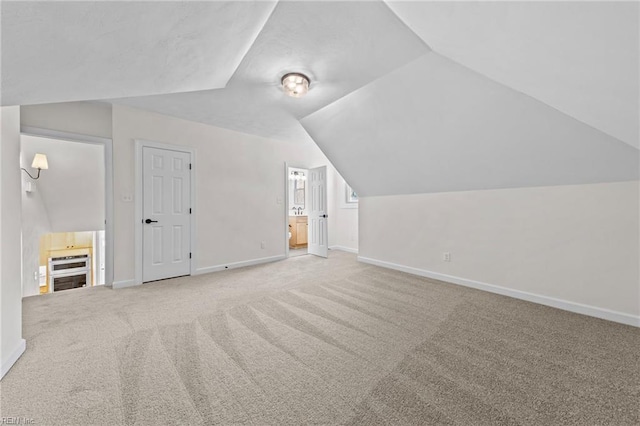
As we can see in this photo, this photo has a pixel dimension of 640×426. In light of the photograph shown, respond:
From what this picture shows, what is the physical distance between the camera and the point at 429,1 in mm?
1496

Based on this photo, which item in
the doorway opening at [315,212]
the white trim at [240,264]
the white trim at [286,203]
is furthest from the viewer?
the doorway opening at [315,212]

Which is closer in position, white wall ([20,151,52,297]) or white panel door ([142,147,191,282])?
white panel door ([142,147,191,282])

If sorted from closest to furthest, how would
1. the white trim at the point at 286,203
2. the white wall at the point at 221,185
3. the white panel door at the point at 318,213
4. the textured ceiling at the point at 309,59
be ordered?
the textured ceiling at the point at 309,59 → the white wall at the point at 221,185 → the white trim at the point at 286,203 → the white panel door at the point at 318,213

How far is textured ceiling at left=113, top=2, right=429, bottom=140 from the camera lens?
5.98ft

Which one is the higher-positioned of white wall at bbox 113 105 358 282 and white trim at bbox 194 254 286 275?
white wall at bbox 113 105 358 282

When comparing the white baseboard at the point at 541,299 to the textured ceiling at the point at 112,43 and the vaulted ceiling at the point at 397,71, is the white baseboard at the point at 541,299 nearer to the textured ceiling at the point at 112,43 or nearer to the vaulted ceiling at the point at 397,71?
the vaulted ceiling at the point at 397,71

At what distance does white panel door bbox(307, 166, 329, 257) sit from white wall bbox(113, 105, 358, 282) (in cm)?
46

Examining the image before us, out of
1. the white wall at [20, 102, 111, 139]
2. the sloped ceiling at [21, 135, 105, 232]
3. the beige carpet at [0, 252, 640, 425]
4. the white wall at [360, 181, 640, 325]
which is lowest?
the beige carpet at [0, 252, 640, 425]

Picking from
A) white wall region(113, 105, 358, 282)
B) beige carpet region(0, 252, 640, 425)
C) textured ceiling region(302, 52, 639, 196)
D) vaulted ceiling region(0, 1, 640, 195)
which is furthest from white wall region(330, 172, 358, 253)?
beige carpet region(0, 252, 640, 425)

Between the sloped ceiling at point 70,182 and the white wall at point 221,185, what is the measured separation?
8.65 ft

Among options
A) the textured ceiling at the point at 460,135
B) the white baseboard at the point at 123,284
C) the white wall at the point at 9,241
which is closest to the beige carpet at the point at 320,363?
the white wall at the point at 9,241

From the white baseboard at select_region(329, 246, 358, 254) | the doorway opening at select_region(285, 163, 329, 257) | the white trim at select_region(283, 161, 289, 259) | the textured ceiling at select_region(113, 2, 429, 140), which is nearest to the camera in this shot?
the textured ceiling at select_region(113, 2, 429, 140)

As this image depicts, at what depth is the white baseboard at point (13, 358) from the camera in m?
1.58

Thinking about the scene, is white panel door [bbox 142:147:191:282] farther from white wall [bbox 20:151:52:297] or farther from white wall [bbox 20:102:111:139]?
white wall [bbox 20:151:52:297]
